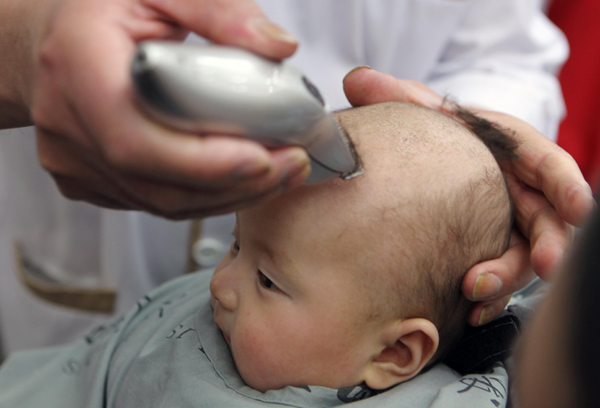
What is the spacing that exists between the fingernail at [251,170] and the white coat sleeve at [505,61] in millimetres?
652

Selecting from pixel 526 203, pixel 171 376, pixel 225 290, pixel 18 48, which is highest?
pixel 18 48

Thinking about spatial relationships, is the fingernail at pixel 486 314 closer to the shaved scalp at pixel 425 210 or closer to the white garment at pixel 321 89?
the shaved scalp at pixel 425 210

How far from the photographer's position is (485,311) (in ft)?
1.84

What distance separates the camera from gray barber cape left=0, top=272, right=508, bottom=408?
53 centimetres

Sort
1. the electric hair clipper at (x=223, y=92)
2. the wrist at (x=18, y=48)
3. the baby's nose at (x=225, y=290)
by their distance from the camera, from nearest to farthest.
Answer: the electric hair clipper at (x=223, y=92), the wrist at (x=18, y=48), the baby's nose at (x=225, y=290)

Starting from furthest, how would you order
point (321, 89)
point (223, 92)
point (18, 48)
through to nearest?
point (321, 89)
point (18, 48)
point (223, 92)

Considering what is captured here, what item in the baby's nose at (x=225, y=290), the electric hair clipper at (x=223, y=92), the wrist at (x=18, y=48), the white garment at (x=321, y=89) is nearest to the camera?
the electric hair clipper at (x=223, y=92)

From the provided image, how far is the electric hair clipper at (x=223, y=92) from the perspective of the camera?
29 cm

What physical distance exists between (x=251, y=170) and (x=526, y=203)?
1.34ft

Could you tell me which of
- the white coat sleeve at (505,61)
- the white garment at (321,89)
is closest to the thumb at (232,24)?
the white garment at (321,89)

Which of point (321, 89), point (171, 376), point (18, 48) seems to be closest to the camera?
point (18, 48)

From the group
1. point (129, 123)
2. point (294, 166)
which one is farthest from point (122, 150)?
point (294, 166)

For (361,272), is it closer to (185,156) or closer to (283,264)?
(283,264)

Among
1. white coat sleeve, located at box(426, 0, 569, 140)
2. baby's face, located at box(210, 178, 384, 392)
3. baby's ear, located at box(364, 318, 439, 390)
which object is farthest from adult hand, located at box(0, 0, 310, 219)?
white coat sleeve, located at box(426, 0, 569, 140)
